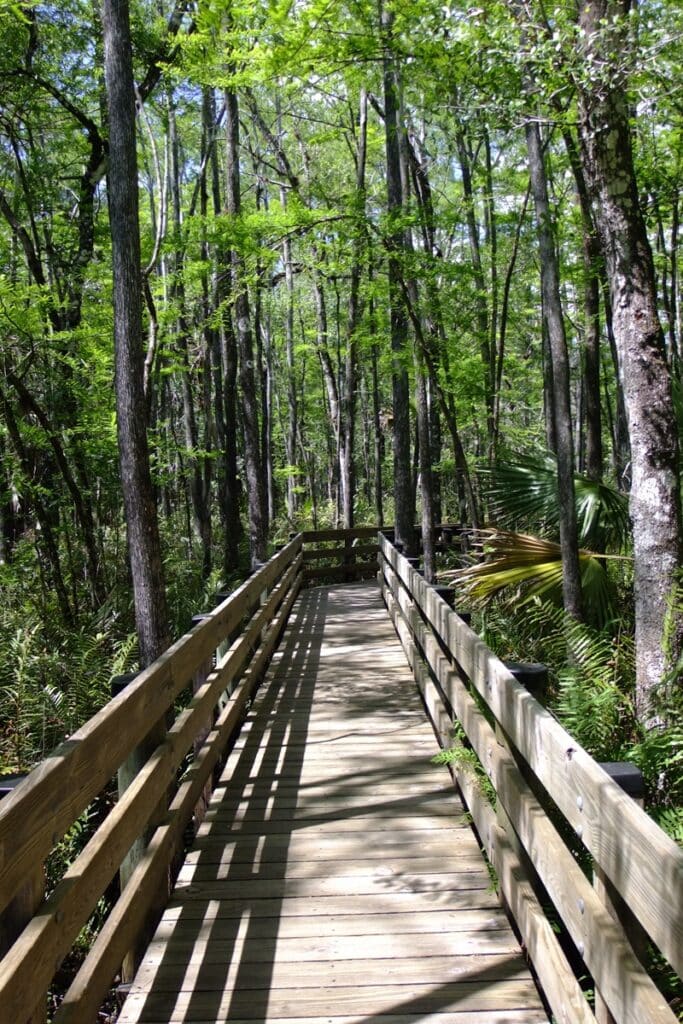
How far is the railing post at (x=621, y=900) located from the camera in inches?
76.7

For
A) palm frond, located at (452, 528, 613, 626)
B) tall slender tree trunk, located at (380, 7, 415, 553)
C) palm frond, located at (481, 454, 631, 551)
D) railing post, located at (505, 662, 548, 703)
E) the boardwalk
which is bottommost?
the boardwalk

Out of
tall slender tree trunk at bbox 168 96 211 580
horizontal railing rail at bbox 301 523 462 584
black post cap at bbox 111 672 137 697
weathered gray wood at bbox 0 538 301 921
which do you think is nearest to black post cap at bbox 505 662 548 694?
weathered gray wood at bbox 0 538 301 921

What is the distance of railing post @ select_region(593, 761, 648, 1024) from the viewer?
6.39 feet

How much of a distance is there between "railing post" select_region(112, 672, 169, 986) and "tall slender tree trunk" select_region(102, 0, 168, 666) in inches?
139

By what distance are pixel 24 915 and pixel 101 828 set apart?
0.74 meters

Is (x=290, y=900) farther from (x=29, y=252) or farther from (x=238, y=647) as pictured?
(x=29, y=252)

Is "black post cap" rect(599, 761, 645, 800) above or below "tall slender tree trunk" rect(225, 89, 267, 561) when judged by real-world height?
below

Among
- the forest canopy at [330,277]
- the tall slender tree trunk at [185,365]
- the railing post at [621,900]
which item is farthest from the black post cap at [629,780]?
the tall slender tree trunk at [185,365]

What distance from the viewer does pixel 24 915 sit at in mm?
2049

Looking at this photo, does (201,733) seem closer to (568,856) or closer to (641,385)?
(568,856)

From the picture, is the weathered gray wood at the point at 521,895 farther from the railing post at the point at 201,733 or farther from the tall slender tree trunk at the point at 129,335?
the tall slender tree trunk at the point at 129,335

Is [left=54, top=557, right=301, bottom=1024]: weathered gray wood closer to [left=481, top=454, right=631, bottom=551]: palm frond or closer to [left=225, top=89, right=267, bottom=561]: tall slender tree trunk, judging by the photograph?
[left=481, top=454, right=631, bottom=551]: palm frond

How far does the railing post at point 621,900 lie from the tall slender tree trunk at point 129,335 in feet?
18.1

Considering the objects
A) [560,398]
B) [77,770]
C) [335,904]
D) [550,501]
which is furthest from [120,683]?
[550,501]
